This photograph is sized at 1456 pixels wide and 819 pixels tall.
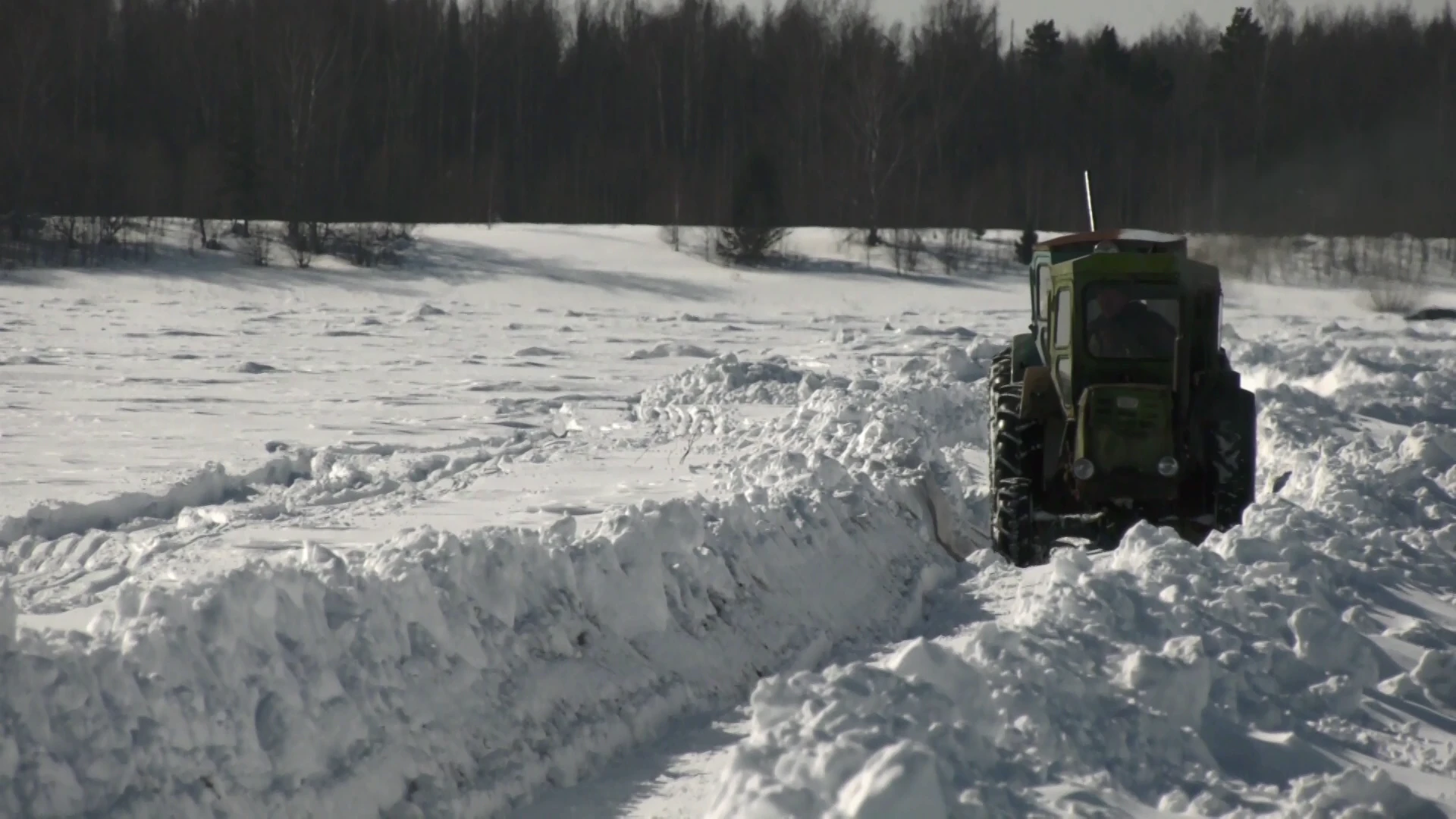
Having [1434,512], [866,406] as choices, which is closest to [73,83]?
[866,406]

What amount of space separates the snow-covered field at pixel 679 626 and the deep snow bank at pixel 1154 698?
0.02m

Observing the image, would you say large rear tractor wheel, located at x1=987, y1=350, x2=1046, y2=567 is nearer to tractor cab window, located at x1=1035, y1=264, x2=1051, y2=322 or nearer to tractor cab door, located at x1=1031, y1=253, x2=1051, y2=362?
tractor cab door, located at x1=1031, y1=253, x2=1051, y2=362

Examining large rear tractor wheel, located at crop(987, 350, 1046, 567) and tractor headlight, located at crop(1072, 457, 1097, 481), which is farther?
large rear tractor wheel, located at crop(987, 350, 1046, 567)

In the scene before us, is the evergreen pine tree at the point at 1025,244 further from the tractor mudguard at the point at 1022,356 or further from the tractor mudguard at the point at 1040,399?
the tractor mudguard at the point at 1040,399

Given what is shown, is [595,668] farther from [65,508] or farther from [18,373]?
[18,373]

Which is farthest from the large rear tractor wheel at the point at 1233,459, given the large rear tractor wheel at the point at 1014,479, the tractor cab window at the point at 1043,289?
the tractor cab window at the point at 1043,289

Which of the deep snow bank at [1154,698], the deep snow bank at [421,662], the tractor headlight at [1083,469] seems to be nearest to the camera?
the deep snow bank at [1154,698]

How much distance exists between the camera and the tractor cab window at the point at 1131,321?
357 inches

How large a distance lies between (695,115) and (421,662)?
5745 cm

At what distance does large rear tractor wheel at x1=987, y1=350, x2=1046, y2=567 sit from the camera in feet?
29.9

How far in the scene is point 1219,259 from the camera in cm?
2427

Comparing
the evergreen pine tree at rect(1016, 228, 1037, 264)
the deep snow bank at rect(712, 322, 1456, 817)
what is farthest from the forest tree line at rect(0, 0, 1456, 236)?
the deep snow bank at rect(712, 322, 1456, 817)

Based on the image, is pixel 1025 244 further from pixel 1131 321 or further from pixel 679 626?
pixel 679 626

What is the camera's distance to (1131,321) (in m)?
9.15
